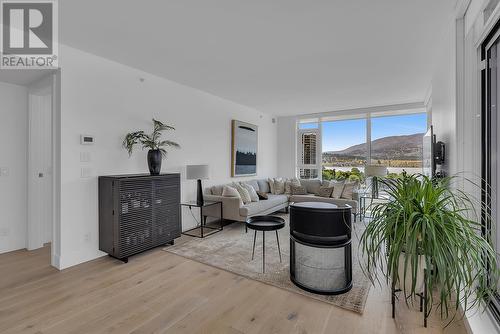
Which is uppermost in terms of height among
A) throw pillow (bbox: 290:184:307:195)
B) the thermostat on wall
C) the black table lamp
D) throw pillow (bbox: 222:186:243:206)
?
the thermostat on wall

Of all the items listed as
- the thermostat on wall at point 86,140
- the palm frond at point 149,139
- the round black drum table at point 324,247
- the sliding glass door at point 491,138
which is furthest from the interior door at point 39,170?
the sliding glass door at point 491,138

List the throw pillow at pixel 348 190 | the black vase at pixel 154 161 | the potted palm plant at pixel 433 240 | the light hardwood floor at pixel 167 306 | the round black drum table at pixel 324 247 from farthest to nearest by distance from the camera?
the throw pillow at pixel 348 190 < the black vase at pixel 154 161 < the round black drum table at pixel 324 247 < the light hardwood floor at pixel 167 306 < the potted palm plant at pixel 433 240

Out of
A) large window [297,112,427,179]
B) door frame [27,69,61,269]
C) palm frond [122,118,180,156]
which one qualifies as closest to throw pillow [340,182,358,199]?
large window [297,112,427,179]

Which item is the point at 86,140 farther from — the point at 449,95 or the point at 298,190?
the point at 298,190

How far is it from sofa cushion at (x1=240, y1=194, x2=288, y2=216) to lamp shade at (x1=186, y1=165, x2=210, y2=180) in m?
0.90

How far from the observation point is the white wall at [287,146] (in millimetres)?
7328

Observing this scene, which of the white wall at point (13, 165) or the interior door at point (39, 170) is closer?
the white wall at point (13, 165)

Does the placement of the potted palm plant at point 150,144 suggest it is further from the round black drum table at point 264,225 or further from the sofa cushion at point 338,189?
the sofa cushion at point 338,189

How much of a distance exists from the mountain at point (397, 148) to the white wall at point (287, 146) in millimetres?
1735

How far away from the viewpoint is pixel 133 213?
3164 millimetres

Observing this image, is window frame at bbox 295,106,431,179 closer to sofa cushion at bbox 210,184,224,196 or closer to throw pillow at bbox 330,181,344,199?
throw pillow at bbox 330,181,344,199

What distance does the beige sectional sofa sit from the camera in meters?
4.44

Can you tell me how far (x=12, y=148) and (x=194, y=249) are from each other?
290cm

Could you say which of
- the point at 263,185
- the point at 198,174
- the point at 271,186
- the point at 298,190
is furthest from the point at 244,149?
the point at 198,174
